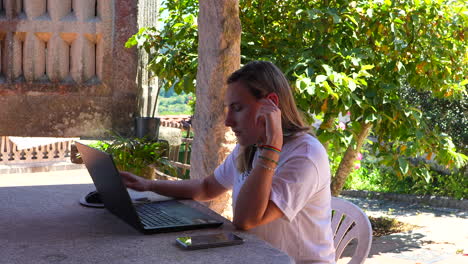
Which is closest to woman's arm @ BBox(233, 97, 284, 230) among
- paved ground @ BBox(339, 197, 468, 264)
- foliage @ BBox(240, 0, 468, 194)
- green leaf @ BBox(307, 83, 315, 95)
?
green leaf @ BBox(307, 83, 315, 95)

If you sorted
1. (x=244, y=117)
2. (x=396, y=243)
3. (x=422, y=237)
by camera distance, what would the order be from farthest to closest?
1. (x=422, y=237)
2. (x=396, y=243)
3. (x=244, y=117)

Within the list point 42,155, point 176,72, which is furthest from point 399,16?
point 42,155

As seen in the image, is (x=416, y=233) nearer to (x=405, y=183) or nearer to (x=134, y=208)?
(x=405, y=183)

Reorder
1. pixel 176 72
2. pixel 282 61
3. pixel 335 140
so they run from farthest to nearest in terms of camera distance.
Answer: pixel 176 72, pixel 282 61, pixel 335 140

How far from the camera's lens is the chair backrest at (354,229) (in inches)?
86.6

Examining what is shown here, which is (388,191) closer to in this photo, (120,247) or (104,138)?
(104,138)

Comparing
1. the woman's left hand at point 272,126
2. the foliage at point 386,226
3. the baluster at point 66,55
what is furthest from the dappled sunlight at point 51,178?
the woman's left hand at point 272,126

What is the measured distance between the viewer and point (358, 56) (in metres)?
4.03

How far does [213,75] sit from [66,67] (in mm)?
937

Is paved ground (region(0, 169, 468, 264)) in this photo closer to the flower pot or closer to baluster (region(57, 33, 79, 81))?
the flower pot

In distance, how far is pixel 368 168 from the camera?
11.7m

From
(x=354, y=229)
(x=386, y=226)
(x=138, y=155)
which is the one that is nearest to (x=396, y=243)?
(x=386, y=226)

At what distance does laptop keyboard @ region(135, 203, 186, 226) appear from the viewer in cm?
186

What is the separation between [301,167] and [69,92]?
2.27 meters
